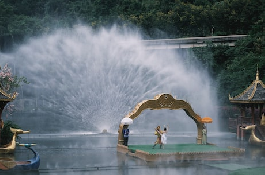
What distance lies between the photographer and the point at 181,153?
28.0m

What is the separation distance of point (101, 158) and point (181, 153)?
434cm

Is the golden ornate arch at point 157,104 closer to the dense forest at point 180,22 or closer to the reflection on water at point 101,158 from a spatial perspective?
the reflection on water at point 101,158

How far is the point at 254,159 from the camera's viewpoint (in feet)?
96.8

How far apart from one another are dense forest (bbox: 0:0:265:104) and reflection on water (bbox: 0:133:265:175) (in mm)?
20405

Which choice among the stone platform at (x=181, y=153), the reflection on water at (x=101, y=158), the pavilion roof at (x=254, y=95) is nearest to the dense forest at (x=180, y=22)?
the pavilion roof at (x=254, y=95)

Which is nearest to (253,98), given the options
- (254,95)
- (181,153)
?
(254,95)

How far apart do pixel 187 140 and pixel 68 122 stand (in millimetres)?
18397

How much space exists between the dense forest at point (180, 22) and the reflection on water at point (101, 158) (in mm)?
20405

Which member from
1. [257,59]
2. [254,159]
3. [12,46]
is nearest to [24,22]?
[12,46]

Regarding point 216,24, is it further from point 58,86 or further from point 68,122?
point 68,122

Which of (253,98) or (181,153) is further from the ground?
(253,98)

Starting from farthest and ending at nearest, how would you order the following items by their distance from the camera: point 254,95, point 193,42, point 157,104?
point 193,42, point 254,95, point 157,104

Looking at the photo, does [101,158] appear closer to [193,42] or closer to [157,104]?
[157,104]

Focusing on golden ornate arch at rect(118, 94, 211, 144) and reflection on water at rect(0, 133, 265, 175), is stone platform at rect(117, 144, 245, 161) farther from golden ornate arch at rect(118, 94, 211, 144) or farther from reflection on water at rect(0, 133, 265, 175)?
golden ornate arch at rect(118, 94, 211, 144)
